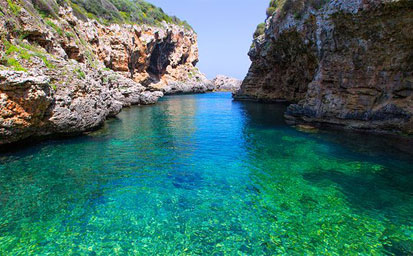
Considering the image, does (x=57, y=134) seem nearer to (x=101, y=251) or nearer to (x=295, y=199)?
(x=101, y=251)

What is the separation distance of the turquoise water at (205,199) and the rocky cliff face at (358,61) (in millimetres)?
5610

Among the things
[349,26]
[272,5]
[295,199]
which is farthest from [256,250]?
[272,5]

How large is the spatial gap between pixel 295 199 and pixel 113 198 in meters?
7.80

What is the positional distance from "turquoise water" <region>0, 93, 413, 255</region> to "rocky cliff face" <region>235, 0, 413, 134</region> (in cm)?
561

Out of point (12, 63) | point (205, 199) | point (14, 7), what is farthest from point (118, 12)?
point (205, 199)

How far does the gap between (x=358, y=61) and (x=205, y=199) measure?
20.6 meters

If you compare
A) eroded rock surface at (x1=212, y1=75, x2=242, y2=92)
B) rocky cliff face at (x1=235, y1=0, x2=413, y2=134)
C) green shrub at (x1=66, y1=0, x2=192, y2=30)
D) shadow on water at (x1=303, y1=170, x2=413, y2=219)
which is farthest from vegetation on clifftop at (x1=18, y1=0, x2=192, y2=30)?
eroded rock surface at (x1=212, y1=75, x2=242, y2=92)

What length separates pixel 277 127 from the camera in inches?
976

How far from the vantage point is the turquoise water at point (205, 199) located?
24.2 feet

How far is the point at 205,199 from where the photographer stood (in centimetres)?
1005

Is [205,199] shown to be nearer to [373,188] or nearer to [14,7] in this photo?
[373,188]

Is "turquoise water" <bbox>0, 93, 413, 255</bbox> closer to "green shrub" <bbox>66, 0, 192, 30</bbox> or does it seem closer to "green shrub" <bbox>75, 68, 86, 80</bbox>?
"green shrub" <bbox>75, 68, 86, 80</bbox>

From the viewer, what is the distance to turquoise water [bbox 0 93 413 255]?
7391 millimetres

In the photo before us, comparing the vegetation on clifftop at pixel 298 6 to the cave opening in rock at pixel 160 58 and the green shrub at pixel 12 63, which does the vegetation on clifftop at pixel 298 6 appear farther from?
the cave opening in rock at pixel 160 58
